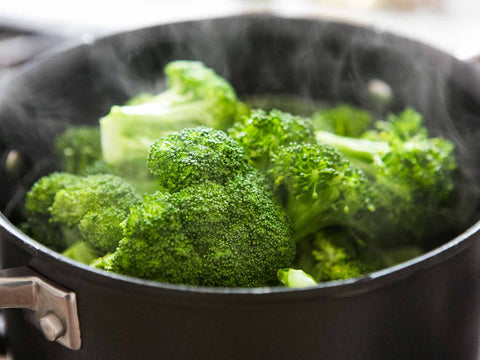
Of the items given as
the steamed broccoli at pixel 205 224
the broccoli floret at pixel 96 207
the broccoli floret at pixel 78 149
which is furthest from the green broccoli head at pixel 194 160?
the broccoli floret at pixel 78 149

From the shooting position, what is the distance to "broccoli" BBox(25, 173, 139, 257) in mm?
966

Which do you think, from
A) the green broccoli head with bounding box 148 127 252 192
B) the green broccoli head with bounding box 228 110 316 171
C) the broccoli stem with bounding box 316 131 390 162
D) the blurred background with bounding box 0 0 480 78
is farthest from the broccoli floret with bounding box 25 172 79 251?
the blurred background with bounding box 0 0 480 78

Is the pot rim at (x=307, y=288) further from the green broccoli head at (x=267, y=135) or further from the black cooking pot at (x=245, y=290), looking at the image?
the green broccoli head at (x=267, y=135)

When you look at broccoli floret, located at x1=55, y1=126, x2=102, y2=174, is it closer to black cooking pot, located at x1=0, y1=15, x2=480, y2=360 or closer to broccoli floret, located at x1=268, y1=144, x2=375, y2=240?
black cooking pot, located at x1=0, y1=15, x2=480, y2=360

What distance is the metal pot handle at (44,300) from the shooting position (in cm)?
78

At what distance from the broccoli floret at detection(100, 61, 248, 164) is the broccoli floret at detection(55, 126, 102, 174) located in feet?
0.40

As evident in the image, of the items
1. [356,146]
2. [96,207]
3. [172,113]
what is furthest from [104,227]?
[356,146]

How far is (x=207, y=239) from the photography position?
0.85 m

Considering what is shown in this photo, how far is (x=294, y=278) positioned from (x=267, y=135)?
29 cm

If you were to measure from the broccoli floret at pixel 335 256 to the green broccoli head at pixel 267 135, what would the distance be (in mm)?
168

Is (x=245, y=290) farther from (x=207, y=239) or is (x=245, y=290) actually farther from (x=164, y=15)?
(x=164, y=15)

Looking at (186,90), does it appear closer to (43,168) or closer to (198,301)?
(43,168)

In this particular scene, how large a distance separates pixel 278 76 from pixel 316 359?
0.92m

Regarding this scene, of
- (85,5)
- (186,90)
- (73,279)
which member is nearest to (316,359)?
(73,279)
